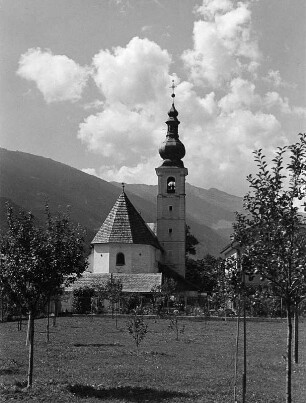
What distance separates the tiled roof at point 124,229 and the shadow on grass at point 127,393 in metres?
47.4

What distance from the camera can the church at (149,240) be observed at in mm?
55366

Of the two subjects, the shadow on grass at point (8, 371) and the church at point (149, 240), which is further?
the church at point (149, 240)

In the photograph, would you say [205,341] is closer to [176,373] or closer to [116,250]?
[176,373]

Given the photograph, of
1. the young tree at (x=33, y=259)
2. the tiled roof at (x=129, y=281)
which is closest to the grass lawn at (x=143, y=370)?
the young tree at (x=33, y=259)

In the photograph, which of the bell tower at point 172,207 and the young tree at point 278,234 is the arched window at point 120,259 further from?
the young tree at point 278,234

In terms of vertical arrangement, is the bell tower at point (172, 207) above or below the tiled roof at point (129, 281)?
above

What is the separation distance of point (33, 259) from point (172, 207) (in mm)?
56818

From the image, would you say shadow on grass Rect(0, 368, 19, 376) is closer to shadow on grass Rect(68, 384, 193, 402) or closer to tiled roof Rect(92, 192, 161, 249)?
A: shadow on grass Rect(68, 384, 193, 402)

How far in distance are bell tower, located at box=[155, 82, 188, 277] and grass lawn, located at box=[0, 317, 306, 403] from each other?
42639 mm

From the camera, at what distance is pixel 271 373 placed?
16094mm

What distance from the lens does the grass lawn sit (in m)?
12.7

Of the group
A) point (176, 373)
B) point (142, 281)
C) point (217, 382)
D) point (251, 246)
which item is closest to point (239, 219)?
point (251, 246)

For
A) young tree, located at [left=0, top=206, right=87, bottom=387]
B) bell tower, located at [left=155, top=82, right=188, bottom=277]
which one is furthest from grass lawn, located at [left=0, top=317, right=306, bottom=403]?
bell tower, located at [left=155, top=82, right=188, bottom=277]

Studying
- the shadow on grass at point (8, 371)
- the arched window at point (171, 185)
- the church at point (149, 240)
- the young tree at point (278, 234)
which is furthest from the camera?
the arched window at point (171, 185)
